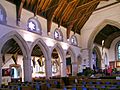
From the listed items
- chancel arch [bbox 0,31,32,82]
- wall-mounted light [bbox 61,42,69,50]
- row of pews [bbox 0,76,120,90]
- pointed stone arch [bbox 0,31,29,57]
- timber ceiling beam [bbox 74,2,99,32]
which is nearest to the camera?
row of pews [bbox 0,76,120,90]

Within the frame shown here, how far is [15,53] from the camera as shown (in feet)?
62.1

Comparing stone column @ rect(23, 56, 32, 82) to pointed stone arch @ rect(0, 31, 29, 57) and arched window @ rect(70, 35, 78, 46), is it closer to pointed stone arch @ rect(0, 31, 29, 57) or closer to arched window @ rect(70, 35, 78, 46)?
pointed stone arch @ rect(0, 31, 29, 57)

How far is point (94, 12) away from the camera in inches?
868

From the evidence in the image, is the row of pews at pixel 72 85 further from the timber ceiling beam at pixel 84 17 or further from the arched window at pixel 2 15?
the timber ceiling beam at pixel 84 17

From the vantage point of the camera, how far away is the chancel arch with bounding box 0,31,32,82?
13.0 m

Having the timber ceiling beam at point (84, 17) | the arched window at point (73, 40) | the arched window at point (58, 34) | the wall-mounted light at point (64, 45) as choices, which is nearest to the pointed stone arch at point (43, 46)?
the arched window at point (58, 34)

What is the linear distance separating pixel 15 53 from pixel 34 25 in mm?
4847

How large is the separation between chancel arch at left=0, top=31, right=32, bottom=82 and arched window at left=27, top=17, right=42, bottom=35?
142 cm

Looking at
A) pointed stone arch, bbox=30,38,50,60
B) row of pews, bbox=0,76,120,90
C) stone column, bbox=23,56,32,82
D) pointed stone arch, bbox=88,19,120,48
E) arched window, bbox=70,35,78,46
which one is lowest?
row of pews, bbox=0,76,120,90

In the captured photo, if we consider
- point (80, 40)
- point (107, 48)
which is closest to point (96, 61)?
point (107, 48)

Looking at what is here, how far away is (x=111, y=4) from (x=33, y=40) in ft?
32.7

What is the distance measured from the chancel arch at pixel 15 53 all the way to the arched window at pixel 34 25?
4.68 feet

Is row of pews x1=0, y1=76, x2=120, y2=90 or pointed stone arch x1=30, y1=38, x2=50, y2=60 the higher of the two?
pointed stone arch x1=30, y1=38, x2=50, y2=60

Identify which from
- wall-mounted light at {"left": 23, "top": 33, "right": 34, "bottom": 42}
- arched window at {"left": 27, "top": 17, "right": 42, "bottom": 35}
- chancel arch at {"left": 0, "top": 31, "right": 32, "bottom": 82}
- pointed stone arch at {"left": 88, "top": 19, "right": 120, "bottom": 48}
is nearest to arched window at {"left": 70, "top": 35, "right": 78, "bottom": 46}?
pointed stone arch at {"left": 88, "top": 19, "right": 120, "bottom": 48}
